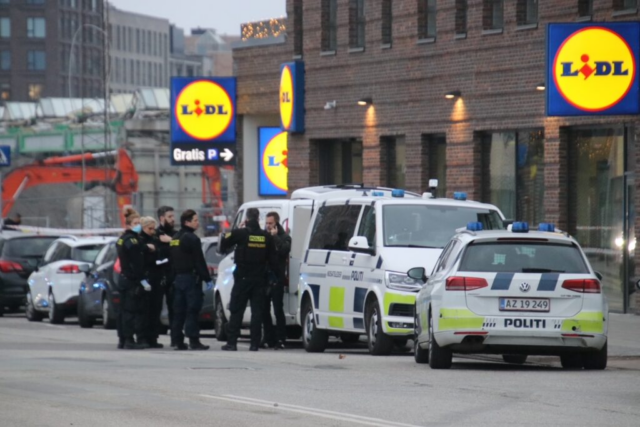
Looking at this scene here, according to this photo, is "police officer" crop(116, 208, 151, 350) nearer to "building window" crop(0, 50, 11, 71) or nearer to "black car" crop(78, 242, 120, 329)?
"black car" crop(78, 242, 120, 329)

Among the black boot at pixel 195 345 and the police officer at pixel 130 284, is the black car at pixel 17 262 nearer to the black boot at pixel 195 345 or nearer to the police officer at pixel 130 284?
the police officer at pixel 130 284

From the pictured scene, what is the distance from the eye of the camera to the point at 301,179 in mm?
38781

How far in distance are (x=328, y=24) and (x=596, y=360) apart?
21.8m

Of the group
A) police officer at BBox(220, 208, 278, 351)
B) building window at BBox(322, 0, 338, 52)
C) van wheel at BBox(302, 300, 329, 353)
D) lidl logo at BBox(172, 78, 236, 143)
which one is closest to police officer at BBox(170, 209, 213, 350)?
police officer at BBox(220, 208, 278, 351)

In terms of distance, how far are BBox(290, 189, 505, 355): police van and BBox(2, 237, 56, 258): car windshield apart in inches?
502

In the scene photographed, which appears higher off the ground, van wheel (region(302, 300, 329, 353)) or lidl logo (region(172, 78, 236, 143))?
lidl logo (region(172, 78, 236, 143))

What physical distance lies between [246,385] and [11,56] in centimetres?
14891

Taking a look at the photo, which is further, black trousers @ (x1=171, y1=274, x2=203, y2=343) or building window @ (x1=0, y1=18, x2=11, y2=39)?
building window @ (x1=0, y1=18, x2=11, y2=39)

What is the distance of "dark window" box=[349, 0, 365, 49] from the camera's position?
3619 cm

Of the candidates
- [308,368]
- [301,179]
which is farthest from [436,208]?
[301,179]

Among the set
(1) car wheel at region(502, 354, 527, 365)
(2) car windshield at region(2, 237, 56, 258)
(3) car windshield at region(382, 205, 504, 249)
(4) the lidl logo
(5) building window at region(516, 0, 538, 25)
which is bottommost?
(1) car wheel at region(502, 354, 527, 365)

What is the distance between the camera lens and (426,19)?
109 feet

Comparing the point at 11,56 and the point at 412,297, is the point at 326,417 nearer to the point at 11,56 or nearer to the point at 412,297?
→ the point at 412,297

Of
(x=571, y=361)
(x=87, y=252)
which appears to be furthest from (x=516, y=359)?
(x=87, y=252)
